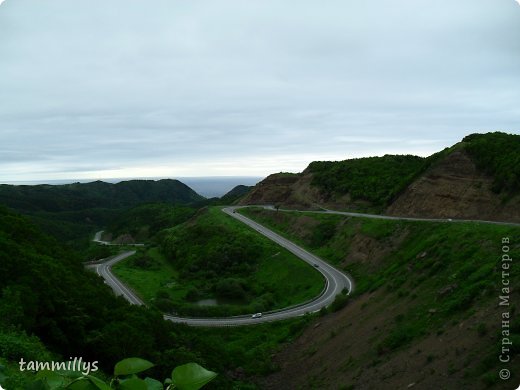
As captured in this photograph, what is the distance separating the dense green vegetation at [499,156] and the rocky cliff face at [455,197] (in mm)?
902

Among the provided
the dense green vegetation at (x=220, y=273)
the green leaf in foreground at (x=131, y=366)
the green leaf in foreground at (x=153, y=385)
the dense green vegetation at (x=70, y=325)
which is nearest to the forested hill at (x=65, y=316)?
the dense green vegetation at (x=70, y=325)

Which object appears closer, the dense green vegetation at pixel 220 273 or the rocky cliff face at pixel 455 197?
the rocky cliff face at pixel 455 197

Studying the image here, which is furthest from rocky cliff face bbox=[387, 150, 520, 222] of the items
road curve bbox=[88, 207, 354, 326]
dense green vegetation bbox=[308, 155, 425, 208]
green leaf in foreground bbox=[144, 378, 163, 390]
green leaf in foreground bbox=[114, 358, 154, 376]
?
green leaf in foreground bbox=[114, 358, 154, 376]

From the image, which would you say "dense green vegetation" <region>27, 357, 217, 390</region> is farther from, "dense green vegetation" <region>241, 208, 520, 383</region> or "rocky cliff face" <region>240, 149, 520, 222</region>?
"rocky cliff face" <region>240, 149, 520, 222</region>

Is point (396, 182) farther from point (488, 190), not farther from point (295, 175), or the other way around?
point (295, 175)

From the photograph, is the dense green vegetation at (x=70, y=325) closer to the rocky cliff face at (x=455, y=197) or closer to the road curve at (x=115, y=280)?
the road curve at (x=115, y=280)

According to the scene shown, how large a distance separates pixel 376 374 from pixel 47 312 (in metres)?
15.7

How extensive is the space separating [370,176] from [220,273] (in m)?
32.5

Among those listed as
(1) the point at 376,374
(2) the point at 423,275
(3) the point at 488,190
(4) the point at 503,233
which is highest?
(3) the point at 488,190

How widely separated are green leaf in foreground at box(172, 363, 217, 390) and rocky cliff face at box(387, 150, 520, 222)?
41.7 metres

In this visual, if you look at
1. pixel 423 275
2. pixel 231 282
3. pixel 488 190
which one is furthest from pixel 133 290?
pixel 488 190

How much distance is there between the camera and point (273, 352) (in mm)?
30094

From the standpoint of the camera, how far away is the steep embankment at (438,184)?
41.2 m

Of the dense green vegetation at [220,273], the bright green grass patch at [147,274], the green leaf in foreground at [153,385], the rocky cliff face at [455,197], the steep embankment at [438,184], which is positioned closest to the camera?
the green leaf in foreground at [153,385]
